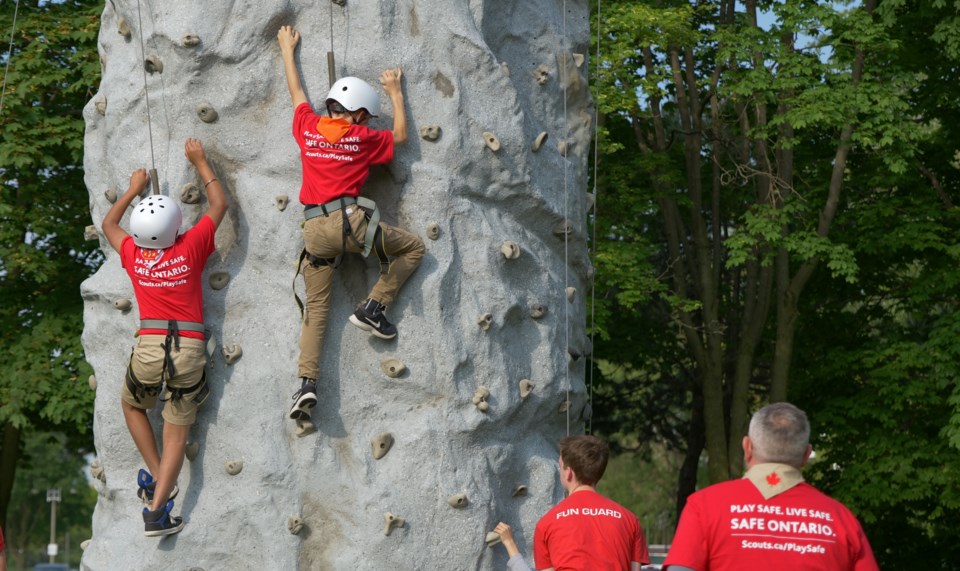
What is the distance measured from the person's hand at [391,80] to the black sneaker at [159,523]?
9.03 ft

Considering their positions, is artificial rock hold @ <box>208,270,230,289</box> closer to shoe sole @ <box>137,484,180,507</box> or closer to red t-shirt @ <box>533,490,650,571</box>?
shoe sole @ <box>137,484,180,507</box>

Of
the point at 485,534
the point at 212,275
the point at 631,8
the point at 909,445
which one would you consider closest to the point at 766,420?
the point at 485,534

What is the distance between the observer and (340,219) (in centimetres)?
677

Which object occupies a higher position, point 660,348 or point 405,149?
point 405,149

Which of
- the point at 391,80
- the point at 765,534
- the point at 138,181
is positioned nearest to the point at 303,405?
the point at 138,181

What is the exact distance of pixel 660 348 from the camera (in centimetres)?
1953

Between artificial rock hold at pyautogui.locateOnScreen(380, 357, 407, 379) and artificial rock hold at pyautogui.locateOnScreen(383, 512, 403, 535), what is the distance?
79cm

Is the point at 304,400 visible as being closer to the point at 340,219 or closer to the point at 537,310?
the point at 340,219

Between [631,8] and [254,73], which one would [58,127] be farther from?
[254,73]

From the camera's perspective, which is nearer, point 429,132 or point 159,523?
point 159,523

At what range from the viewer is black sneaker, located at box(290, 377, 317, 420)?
6758mm

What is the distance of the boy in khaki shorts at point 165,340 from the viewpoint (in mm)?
6750

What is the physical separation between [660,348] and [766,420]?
1572 centimetres

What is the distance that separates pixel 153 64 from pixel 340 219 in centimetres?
169
